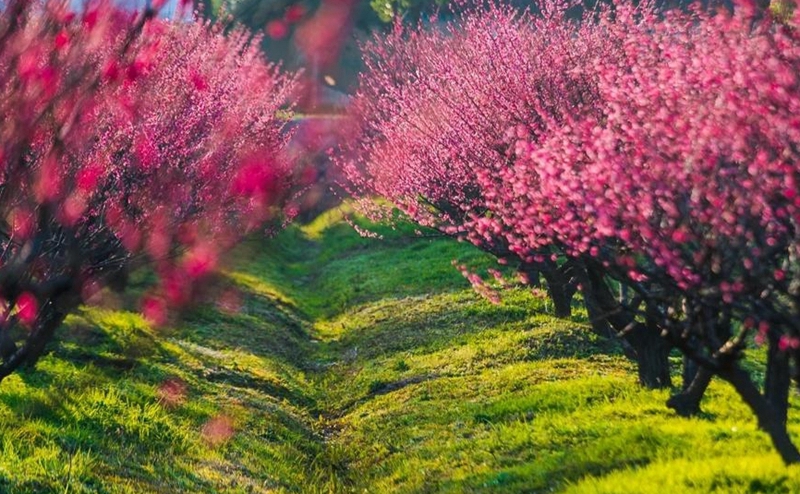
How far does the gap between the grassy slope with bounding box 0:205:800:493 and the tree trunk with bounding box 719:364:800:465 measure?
234 millimetres

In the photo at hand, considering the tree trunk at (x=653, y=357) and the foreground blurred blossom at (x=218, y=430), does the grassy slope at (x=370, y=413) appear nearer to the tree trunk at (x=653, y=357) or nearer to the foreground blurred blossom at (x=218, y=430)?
the foreground blurred blossom at (x=218, y=430)

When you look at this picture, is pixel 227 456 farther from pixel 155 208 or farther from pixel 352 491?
pixel 155 208

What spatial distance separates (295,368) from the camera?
2155 cm

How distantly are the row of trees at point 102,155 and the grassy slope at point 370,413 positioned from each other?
1578 millimetres

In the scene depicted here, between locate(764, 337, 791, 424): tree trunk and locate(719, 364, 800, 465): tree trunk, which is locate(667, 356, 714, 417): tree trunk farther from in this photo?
locate(719, 364, 800, 465): tree trunk

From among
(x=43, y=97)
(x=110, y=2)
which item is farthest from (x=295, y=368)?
(x=110, y=2)

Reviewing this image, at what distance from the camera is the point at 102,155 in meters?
15.9

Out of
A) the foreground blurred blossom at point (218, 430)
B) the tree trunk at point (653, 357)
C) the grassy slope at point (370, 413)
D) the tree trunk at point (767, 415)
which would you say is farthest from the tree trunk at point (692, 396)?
the foreground blurred blossom at point (218, 430)

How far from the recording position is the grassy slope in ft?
36.3

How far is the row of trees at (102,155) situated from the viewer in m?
8.91

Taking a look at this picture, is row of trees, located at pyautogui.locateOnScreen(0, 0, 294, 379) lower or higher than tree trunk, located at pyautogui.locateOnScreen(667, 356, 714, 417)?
higher

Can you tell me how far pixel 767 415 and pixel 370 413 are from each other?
8529 mm

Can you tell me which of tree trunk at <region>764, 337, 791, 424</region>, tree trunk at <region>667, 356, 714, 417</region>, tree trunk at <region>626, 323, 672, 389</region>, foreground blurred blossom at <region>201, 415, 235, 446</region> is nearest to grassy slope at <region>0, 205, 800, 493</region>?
foreground blurred blossom at <region>201, 415, 235, 446</region>

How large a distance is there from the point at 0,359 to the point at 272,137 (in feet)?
70.0
